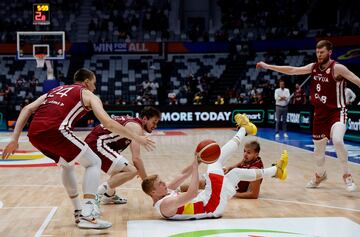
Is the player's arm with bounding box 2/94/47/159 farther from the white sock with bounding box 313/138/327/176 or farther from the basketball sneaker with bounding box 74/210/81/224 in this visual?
the white sock with bounding box 313/138/327/176

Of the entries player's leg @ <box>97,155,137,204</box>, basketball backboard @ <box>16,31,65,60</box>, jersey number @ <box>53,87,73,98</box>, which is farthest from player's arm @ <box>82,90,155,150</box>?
basketball backboard @ <box>16,31,65,60</box>

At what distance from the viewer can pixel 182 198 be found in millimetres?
4809

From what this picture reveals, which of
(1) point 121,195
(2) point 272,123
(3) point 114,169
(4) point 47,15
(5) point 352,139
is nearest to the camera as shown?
(3) point 114,169

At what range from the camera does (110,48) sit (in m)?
28.0

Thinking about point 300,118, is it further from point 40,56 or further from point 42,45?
point 42,45

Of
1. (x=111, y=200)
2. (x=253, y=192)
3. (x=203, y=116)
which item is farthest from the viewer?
(x=203, y=116)

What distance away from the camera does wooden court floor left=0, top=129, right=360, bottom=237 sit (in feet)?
16.5

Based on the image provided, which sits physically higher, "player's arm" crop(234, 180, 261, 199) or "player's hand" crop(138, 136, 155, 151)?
"player's hand" crop(138, 136, 155, 151)

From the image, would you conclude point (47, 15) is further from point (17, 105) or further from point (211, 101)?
point (211, 101)

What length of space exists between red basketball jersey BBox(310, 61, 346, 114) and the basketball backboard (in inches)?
557

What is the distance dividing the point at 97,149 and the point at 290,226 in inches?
92.9

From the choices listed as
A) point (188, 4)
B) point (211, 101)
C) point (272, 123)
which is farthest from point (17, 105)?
point (188, 4)

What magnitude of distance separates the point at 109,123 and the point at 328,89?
12.3 feet

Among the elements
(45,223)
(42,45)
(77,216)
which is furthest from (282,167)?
(42,45)
